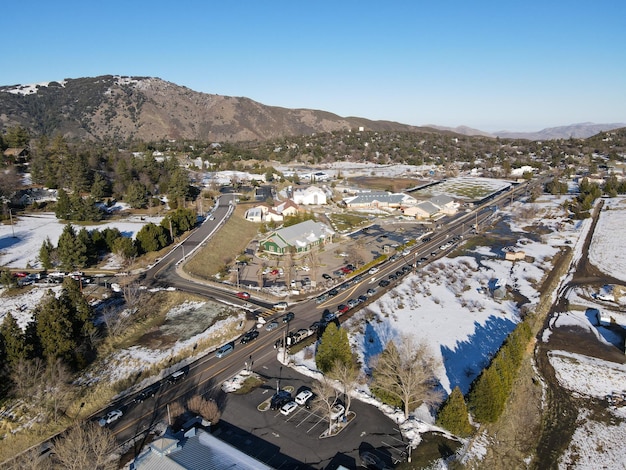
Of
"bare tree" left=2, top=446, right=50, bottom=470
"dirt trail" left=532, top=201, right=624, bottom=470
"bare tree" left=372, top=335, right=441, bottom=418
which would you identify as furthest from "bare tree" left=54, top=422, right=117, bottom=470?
"dirt trail" left=532, top=201, right=624, bottom=470

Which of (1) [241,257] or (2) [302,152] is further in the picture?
(2) [302,152]

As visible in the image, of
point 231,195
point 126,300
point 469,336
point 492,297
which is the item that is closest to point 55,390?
point 126,300

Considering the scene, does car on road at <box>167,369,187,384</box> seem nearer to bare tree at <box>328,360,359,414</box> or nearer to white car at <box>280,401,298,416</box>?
white car at <box>280,401,298,416</box>

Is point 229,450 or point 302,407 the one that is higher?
point 229,450

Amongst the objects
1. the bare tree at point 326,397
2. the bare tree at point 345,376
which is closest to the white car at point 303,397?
the bare tree at point 326,397

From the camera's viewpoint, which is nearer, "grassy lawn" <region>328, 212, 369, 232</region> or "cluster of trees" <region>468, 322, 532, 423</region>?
"cluster of trees" <region>468, 322, 532, 423</region>

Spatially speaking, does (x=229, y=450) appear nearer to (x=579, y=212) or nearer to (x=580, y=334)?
(x=580, y=334)
